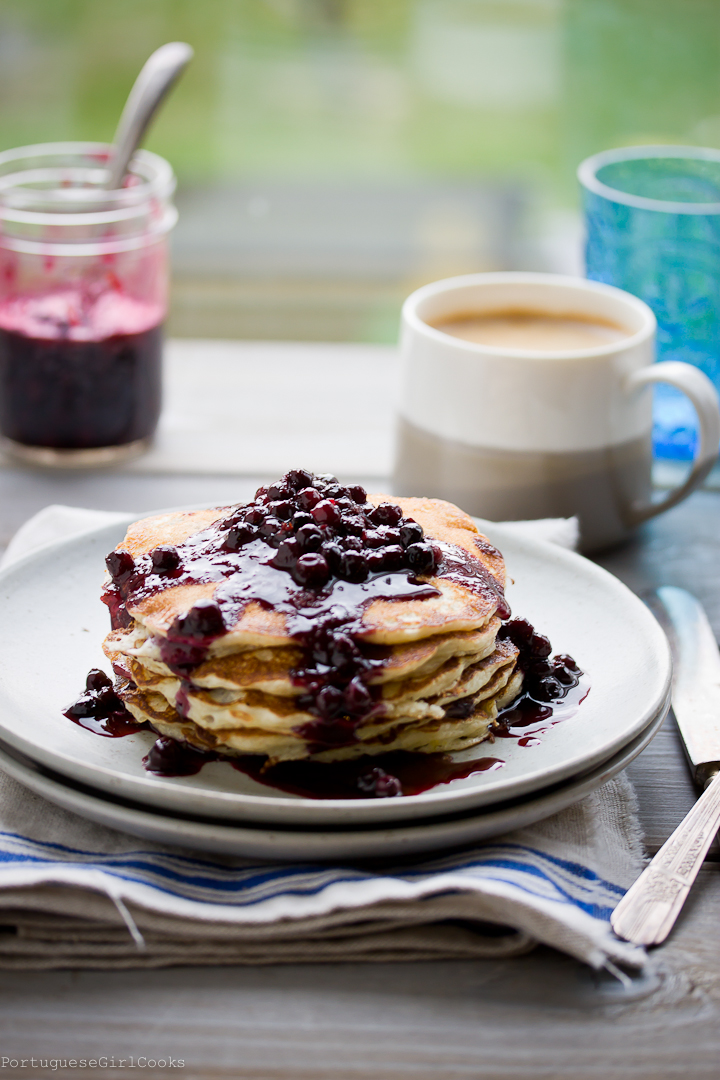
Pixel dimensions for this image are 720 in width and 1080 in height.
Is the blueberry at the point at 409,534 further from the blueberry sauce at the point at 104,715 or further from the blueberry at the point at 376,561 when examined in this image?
the blueberry sauce at the point at 104,715

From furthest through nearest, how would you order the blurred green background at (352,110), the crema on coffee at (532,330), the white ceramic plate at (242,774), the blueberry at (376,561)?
the blurred green background at (352,110) < the crema on coffee at (532,330) < the blueberry at (376,561) < the white ceramic plate at (242,774)

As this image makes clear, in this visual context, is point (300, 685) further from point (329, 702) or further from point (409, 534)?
point (409, 534)

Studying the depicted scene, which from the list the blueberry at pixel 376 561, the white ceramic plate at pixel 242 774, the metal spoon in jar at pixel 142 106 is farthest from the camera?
the metal spoon in jar at pixel 142 106

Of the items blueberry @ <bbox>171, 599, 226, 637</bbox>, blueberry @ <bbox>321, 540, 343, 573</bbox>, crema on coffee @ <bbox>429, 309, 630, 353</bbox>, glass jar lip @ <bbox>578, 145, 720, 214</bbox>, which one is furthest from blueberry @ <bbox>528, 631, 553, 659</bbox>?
glass jar lip @ <bbox>578, 145, 720, 214</bbox>

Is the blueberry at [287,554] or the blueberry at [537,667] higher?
the blueberry at [287,554]

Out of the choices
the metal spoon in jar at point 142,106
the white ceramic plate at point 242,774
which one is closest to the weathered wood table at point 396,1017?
the white ceramic plate at point 242,774
